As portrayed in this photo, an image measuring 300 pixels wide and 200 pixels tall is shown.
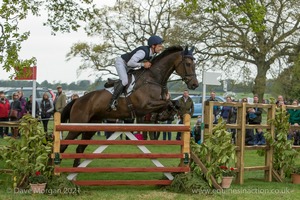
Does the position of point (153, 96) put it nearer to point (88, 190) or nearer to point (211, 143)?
point (211, 143)

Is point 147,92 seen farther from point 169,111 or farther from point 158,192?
point 158,192

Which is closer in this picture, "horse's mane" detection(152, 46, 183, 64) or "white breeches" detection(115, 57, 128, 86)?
"white breeches" detection(115, 57, 128, 86)

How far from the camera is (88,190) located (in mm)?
8609

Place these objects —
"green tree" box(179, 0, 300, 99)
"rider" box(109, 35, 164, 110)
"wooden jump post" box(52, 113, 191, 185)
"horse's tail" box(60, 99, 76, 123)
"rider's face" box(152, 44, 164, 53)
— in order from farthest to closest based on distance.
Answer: "green tree" box(179, 0, 300, 99)
"horse's tail" box(60, 99, 76, 123)
"rider's face" box(152, 44, 164, 53)
"rider" box(109, 35, 164, 110)
"wooden jump post" box(52, 113, 191, 185)

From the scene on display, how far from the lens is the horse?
949cm

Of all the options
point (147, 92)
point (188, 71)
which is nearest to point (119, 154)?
point (147, 92)

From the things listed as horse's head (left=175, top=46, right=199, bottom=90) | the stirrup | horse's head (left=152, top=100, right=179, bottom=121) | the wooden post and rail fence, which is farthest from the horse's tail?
the wooden post and rail fence

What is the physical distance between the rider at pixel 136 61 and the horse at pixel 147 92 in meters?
0.14

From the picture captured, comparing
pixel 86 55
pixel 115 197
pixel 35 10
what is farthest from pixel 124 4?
pixel 115 197

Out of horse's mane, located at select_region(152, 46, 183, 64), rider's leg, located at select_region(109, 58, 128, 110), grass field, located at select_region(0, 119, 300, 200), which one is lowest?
grass field, located at select_region(0, 119, 300, 200)

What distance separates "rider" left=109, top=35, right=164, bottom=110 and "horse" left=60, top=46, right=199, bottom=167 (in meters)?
0.14

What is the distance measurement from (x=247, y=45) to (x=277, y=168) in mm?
19287

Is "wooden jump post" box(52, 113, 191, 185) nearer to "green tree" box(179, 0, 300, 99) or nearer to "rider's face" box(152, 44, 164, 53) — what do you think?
"rider's face" box(152, 44, 164, 53)

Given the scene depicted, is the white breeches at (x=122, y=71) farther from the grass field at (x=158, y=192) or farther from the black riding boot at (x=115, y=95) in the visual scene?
the grass field at (x=158, y=192)
